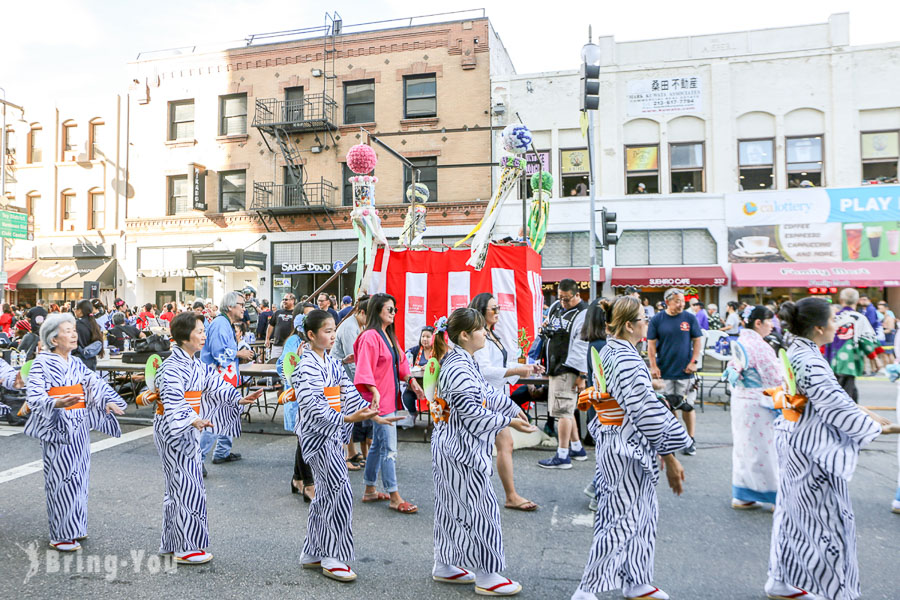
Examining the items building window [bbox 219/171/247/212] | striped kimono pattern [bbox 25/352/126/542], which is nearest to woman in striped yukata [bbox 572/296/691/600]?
striped kimono pattern [bbox 25/352/126/542]

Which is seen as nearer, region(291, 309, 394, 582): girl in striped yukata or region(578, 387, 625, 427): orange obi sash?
region(578, 387, 625, 427): orange obi sash

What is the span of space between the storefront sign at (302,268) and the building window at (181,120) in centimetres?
647

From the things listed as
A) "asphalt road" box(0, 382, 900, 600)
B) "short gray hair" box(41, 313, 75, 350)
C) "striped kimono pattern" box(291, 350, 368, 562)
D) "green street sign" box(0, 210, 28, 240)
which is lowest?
"asphalt road" box(0, 382, 900, 600)

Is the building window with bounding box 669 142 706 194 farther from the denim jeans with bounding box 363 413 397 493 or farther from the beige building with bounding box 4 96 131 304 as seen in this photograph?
the beige building with bounding box 4 96 131 304

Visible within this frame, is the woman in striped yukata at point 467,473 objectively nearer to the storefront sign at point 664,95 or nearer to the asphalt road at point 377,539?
the asphalt road at point 377,539

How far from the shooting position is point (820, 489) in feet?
10.3

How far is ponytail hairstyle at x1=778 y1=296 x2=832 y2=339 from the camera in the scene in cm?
330

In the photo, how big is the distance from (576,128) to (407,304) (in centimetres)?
1307

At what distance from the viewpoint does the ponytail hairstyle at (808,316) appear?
3297 millimetres

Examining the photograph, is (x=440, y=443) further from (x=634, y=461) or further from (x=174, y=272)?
(x=174, y=272)

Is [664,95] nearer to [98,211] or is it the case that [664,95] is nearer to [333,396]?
[333,396]

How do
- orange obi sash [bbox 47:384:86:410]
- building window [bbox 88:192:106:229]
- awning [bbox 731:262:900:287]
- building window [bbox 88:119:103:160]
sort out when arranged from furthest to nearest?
1. building window [bbox 88:192:106:229]
2. building window [bbox 88:119:103:160]
3. awning [bbox 731:262:900:287]
4. orange obi sash [bbox 47:384:86:410]

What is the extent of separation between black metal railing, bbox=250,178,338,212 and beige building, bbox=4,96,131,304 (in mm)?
6078

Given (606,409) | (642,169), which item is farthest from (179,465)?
(642,169)
